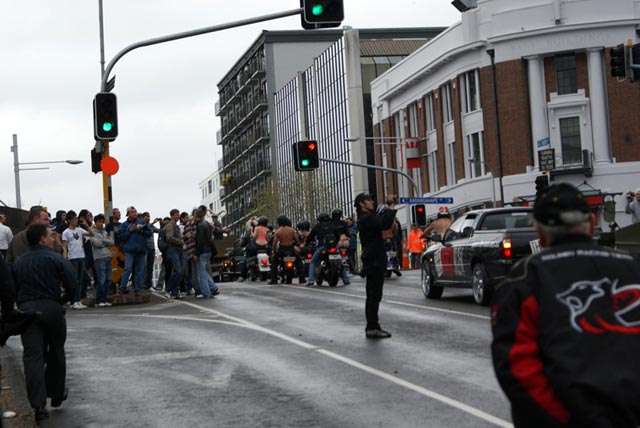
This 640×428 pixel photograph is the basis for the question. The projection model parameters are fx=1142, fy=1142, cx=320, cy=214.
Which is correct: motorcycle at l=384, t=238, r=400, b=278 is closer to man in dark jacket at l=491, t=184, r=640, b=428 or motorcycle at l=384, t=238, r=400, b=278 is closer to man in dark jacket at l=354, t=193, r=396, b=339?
man in dark jacket at l=354, t=193, r=396, b=339

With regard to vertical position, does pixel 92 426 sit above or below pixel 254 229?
below

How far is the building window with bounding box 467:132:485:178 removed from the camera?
5994cm

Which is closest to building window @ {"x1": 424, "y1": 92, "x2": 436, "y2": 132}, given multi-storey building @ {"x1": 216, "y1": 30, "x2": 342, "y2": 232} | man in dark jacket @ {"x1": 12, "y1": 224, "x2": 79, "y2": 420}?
multi-storey building @ {"x1": 216, "y1": 30, "x2": 342, "y2": 232}

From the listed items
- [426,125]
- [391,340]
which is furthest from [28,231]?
[426,125]

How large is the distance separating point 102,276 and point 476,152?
41.0 metres

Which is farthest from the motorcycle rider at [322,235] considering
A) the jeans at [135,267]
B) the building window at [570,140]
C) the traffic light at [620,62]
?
the building window at [570,140]

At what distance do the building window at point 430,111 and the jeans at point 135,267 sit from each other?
45216 mm

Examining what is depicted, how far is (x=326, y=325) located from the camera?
16031 millimetres

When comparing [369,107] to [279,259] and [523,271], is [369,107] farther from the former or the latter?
[523,271]

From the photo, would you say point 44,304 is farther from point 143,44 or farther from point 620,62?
point 620,62

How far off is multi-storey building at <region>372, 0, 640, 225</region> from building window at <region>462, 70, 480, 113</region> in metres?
0.05

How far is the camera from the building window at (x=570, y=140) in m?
56.6

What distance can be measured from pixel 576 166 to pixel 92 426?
4868cm

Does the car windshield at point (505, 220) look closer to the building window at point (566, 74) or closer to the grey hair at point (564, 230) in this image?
the grey hair at point (564, 230)
